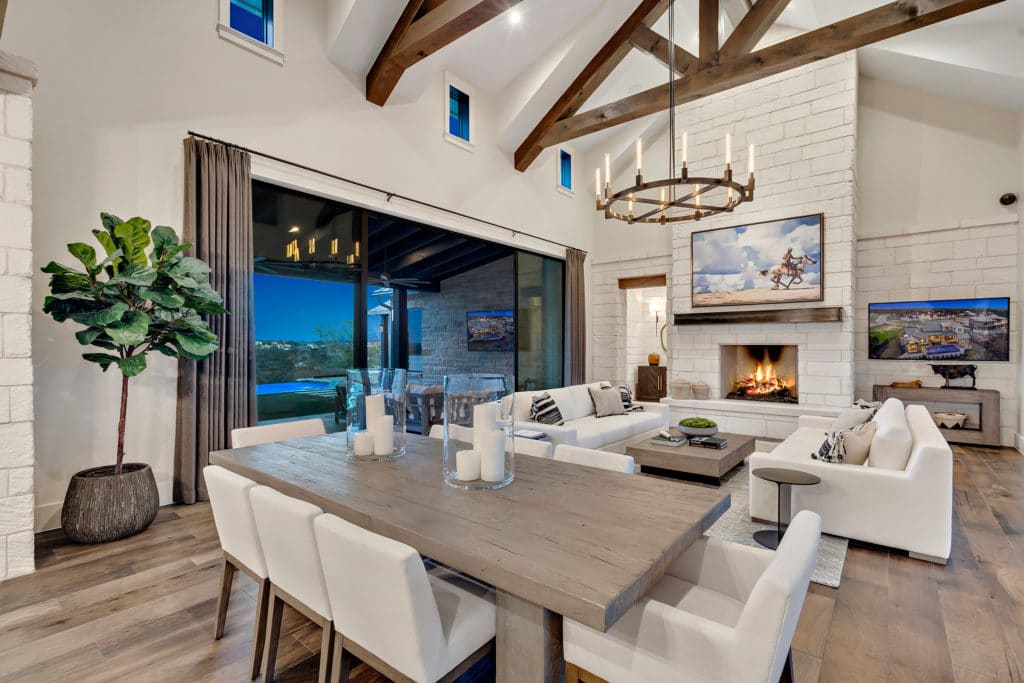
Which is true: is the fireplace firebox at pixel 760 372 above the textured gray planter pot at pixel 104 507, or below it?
above

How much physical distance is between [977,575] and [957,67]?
4929 mm

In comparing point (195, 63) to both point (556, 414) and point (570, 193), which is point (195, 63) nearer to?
point (556, 414)

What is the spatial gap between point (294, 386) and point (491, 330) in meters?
2.94

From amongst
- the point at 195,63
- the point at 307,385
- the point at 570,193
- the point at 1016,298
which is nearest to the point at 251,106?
the point at 195,63

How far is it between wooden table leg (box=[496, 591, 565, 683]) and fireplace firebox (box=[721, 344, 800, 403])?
559 centimetres

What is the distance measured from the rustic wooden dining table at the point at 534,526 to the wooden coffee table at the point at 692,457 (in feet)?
6.55

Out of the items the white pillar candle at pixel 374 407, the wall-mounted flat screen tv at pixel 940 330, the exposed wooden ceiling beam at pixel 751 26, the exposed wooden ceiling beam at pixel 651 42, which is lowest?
the white pillar candle at pixel 374 407

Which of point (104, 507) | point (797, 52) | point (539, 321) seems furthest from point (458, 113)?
point (104, 507)

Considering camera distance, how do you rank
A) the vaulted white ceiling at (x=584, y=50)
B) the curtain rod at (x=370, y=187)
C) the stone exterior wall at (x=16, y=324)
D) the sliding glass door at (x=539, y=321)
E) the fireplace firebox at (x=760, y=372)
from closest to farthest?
the stone exterior wall at (x=16, y=324), the curtain rod at (x=370, y=187), the vaulted white ceiling at (x=584, y=50), the fireplace firebox at (x=760, y=372), the sliding glass door at (x=539, y=321)

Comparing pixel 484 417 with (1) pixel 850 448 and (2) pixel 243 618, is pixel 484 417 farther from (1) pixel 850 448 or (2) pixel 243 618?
(1) pixel 850 448

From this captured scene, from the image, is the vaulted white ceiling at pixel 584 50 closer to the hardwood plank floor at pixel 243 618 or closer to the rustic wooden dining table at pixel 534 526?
the rustic wooden dining table at pixel 534 526

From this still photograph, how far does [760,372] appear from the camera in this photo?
627cm

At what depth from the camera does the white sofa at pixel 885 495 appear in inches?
97.3

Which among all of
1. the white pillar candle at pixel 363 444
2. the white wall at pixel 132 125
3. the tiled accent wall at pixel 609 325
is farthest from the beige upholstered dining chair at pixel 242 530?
the tiled accent wall at pixel 609 325
